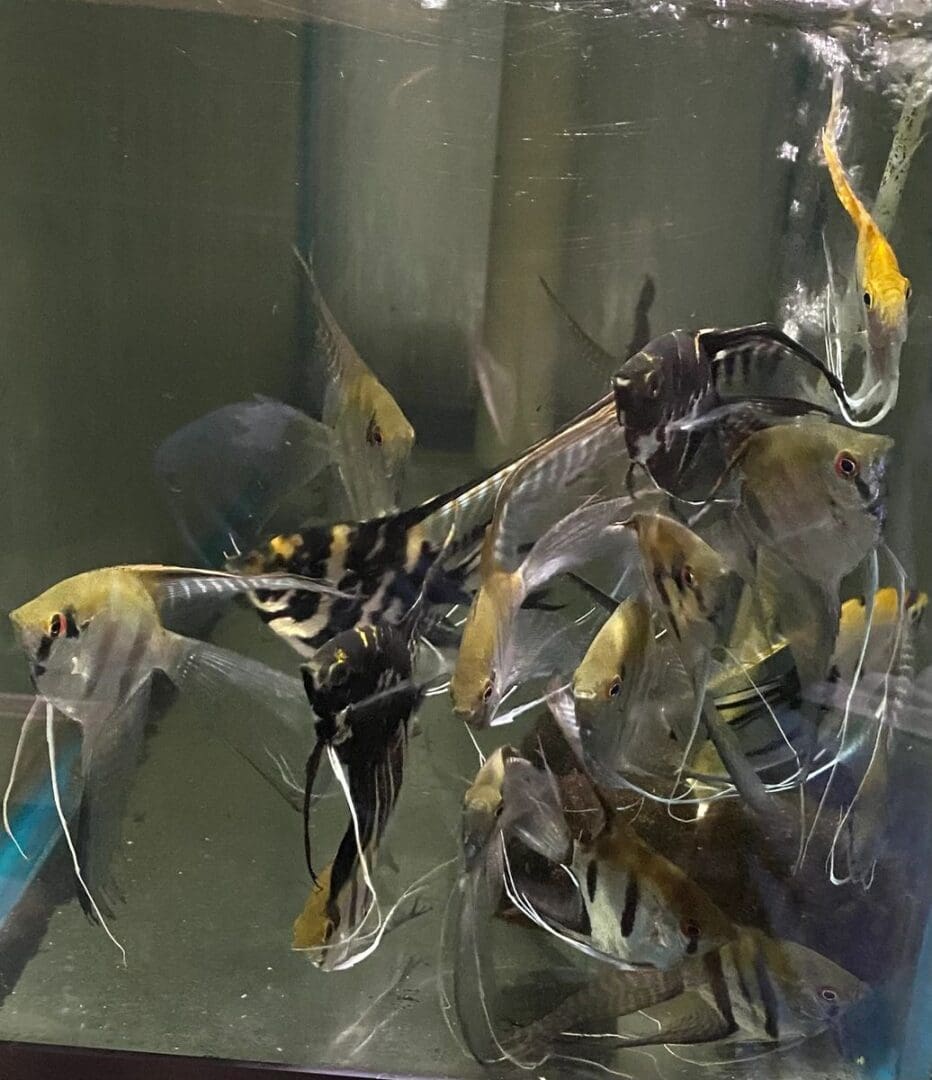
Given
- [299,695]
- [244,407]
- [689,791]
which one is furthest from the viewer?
[244,407]

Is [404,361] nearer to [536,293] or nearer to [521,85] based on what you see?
[536,293]

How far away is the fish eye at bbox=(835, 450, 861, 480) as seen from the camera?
2.25 ft

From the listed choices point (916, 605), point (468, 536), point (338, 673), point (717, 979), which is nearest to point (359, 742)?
point (338, 673)

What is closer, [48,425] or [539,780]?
[539,780]

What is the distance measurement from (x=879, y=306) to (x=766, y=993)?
647mm

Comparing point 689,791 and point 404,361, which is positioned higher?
point 404,361

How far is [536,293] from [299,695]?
652mm

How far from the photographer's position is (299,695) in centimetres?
71

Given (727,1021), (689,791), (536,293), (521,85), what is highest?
(521,85)

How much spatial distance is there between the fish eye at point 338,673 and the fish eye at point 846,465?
0.42 metres

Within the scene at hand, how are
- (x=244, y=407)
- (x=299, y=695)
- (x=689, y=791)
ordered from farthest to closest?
(x=244, y=407) < (x=689, y=791) < (x=299, y=695)

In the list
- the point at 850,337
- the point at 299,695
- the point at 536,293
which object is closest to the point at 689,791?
the point at 299,695

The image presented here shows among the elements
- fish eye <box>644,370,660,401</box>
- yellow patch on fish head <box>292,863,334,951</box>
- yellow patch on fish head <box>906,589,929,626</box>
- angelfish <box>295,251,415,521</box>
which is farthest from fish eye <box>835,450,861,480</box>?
yellow patch on fish head <box>292,863,334,951</box>

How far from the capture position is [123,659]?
0.72 meters
